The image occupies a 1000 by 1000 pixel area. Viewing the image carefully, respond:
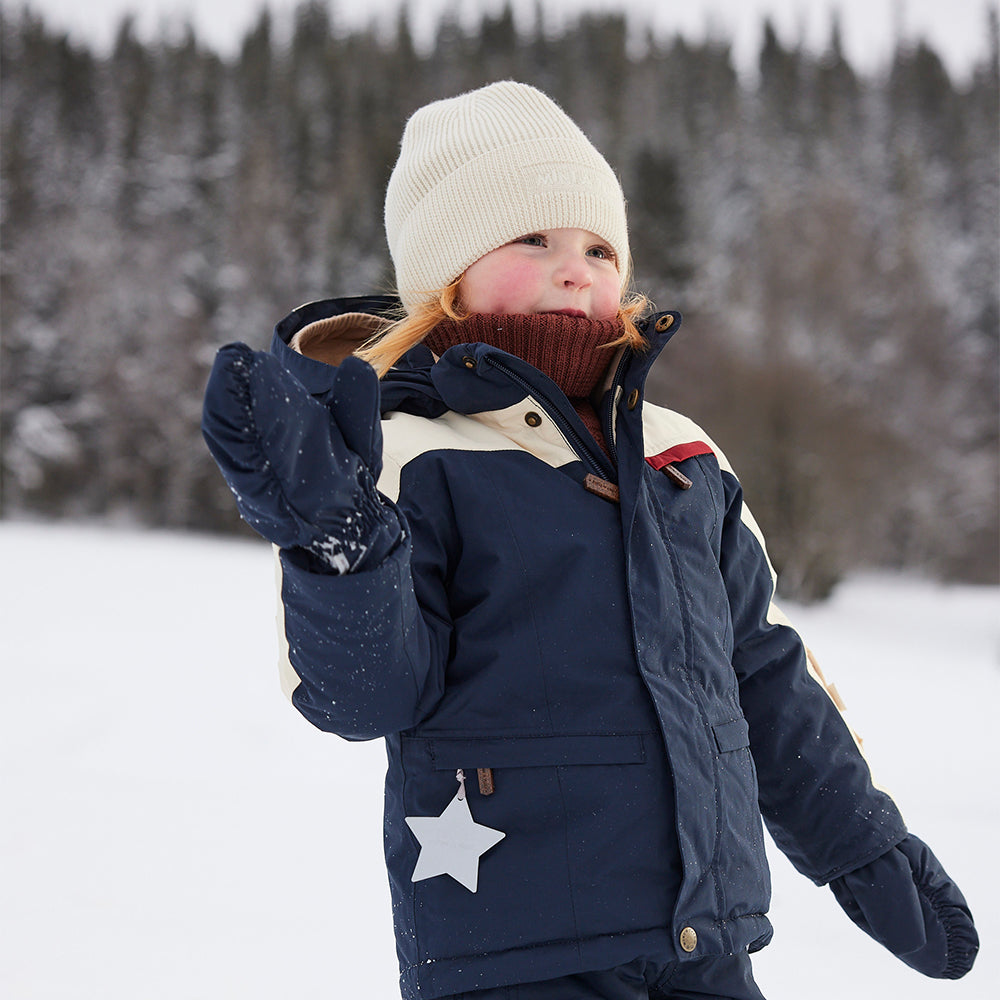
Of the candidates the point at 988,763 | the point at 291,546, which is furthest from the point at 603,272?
the point at 988,763

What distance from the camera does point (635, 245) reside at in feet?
76.8

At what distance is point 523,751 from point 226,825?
2.87m

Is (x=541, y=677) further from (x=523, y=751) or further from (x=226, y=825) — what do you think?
(x=226, y=825)

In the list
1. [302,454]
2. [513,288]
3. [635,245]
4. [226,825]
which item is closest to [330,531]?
[302,454]

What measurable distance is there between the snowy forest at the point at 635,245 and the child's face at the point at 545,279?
15182 mm

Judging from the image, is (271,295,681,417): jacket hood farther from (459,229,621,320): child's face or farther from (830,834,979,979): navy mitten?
(830,834,979,979): navy mitten

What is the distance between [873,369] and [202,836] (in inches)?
970

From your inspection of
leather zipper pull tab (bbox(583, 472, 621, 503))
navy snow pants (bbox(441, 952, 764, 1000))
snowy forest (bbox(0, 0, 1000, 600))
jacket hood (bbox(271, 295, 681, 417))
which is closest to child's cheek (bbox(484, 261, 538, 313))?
jacket hood (bbox(271, 295, 681, 417))

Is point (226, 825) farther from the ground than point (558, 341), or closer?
closer

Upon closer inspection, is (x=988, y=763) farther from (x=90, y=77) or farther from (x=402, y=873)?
(x=90, y=77)

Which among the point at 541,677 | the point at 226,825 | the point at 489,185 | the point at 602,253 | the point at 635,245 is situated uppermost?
the point at 635,245

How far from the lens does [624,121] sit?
47.2 metres

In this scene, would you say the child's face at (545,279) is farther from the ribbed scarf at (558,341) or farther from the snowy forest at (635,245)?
the snowy forest at (635,245)

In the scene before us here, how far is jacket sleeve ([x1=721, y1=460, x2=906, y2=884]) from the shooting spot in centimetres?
149
